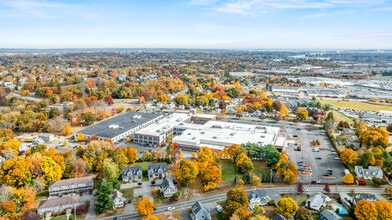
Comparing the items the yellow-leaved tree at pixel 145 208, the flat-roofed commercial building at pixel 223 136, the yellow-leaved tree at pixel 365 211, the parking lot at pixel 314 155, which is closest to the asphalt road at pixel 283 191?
the yellow-leaved tree at pixel 145 208

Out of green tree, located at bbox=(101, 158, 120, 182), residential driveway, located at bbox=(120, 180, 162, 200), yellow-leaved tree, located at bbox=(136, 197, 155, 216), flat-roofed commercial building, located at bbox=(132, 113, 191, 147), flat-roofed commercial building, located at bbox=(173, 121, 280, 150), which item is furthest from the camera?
flat-roofed commercial building, located at bbox=(132, 113, 191, 147)

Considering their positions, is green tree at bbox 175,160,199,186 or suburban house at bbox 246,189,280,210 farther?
green tree at bbox 175,160,199,186

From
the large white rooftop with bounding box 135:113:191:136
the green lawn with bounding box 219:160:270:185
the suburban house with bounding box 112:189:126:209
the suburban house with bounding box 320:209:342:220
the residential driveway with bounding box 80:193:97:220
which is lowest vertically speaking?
the residential driveway with bounding box 80:193:97:220

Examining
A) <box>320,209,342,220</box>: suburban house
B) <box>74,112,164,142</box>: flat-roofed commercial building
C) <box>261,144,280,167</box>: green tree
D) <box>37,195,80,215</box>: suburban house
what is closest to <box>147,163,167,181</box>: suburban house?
<box>37,195,80,215</box>: suburban house

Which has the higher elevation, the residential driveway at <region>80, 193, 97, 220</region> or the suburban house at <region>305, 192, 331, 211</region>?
the suburban house at <region>305, 192, 331, 211</region>

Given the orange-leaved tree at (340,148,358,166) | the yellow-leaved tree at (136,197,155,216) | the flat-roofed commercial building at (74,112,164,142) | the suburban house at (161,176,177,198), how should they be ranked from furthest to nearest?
1. the flat-roofed commercial building at (74,112,164,142)
2. the orange-leaved tree at (340,148,358,166)
3. the suburban house at (161,176,177,198)
4. the yellow-leaved tree at (136,197,155,216)

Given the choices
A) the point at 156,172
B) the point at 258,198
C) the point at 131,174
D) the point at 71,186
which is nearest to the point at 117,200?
the point at 131,174

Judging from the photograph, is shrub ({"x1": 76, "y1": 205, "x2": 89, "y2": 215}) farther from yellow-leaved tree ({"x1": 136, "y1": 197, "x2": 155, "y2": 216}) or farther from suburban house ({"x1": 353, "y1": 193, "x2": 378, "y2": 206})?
suburban house ({"x1": 353, "y1": 193, "x2": 378, "y2": 206})

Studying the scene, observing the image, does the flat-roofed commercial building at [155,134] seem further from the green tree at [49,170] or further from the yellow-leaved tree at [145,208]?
the yellow-leaved tree at [145,208]
